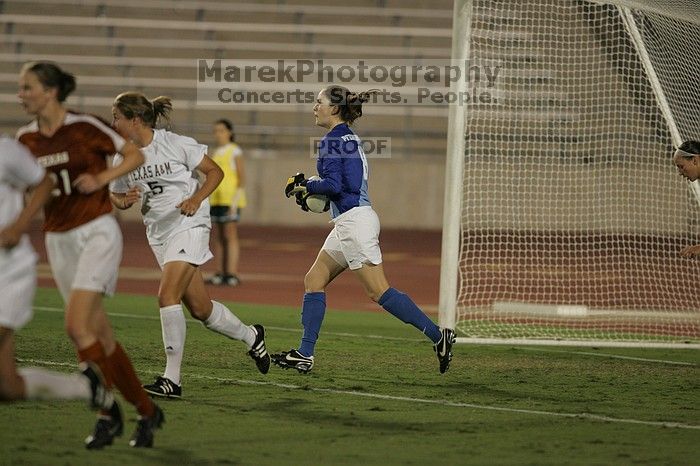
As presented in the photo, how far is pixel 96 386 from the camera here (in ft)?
19.6

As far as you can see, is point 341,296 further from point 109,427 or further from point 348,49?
point 348,49

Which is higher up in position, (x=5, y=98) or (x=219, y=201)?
(x=5, y=98)

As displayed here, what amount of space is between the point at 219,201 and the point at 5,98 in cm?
1329

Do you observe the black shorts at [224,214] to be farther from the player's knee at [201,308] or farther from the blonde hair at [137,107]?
the blonde hair at [137,107]

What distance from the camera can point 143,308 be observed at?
14117 millimetres

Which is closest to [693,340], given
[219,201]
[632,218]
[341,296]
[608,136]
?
[632,218]

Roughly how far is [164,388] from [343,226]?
6.44ft

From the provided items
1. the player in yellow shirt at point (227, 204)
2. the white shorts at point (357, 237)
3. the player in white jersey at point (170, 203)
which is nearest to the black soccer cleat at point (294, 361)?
the white shorts at point (357, 237)

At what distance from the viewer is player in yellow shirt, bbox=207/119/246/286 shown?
638 inches

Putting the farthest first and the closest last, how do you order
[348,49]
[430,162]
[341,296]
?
[348,49] < [430,162] < [341,296]

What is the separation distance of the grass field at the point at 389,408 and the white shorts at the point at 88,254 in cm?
85

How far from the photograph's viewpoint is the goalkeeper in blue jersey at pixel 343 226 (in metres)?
9.02

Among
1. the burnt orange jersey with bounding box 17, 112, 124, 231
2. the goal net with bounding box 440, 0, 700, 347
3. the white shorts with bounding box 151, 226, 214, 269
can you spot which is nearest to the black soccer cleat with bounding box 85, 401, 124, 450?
the burnt orange jersey with bounding box 17, 112, 124, 231

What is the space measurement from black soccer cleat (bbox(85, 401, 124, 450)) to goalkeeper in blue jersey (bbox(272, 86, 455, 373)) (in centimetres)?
296
